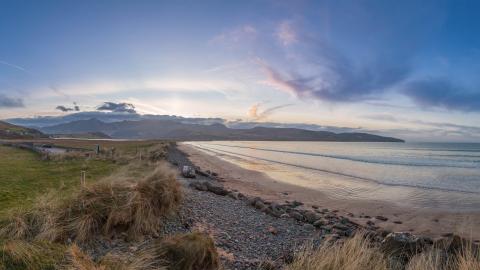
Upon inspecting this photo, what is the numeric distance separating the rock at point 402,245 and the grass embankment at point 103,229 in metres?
4.67

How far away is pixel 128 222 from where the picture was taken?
871cm

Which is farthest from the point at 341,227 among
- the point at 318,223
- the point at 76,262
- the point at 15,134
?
the point at 15,134

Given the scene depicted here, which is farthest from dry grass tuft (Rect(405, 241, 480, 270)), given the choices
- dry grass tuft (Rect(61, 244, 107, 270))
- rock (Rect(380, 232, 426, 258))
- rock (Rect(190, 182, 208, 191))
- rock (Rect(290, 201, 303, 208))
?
rock (Rect(190, 182, 208, 191))

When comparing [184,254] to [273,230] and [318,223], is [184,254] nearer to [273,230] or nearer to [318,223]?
[273,230]

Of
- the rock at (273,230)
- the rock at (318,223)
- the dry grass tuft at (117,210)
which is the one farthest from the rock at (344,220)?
the dry grass tuft at (117,210)

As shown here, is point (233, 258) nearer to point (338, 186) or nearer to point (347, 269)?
point (347, 269)

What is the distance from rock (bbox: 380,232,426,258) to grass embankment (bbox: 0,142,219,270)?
4.67 meters

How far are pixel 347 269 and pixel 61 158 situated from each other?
32.9m

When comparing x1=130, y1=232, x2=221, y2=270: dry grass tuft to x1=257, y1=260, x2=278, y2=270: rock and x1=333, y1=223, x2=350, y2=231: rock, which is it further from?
x1=333, y1=223, x2=350, y2=231: rock

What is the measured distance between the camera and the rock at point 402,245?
8.37 m

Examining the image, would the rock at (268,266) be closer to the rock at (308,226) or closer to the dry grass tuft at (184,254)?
the dry grass tuft at (184,254)

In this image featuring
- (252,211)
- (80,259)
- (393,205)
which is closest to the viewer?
(80,259)

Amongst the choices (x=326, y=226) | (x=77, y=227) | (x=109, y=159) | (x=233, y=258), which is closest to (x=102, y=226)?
(x=77, y=227)

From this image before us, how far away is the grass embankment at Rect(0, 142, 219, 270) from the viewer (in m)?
5.02
